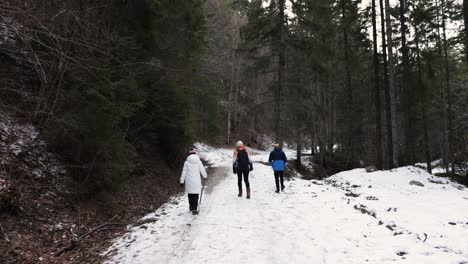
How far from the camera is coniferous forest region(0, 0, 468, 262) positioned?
448cm

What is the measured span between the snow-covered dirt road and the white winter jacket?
0.71 metres

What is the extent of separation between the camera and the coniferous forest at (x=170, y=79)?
4477 millimetres

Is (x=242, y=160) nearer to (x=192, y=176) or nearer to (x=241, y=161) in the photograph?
(x=241, y=161)

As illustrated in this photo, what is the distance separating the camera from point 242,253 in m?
5.93

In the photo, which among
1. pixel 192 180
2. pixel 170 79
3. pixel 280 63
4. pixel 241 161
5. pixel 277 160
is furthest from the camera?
pixel 280 63

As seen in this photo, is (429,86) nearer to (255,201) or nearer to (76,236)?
(255,201)

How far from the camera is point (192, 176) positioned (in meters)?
9.13

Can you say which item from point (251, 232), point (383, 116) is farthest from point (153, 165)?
point (383, 116)

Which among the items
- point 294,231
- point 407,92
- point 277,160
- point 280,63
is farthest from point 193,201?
point 407,92

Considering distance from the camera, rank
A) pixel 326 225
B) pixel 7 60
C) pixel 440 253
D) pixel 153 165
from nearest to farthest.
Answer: pixel 440 253 < pixel 326 225 < pixel 7 60 < pixel 153 165

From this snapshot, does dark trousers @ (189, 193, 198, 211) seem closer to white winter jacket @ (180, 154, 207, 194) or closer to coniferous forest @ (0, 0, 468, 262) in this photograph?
white winter jacket @ (180, 154, 207, 194)

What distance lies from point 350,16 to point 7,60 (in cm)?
2001

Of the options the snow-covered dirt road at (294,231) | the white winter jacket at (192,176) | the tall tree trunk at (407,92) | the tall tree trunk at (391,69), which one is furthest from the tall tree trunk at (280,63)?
the white winter jacket at (192,176)

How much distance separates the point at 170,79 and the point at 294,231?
8.91 m
